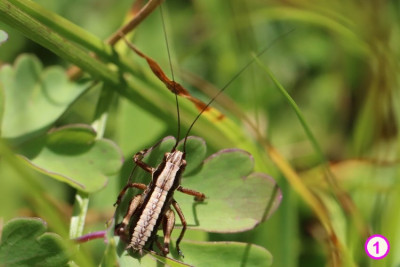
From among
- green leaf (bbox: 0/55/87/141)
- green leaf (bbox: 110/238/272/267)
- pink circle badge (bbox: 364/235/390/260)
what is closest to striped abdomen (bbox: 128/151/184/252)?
green leaf (bbox: 110/238/272/267)

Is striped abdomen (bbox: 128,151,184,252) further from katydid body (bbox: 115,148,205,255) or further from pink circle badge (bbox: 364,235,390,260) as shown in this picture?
pink circle badge (bbox: 364,235,390,260)

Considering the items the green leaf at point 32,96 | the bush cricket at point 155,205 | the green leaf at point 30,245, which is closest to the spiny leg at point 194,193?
the bush cricket at point 155,205

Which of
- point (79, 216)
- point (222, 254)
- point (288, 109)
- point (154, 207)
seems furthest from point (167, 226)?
point (288, 109)

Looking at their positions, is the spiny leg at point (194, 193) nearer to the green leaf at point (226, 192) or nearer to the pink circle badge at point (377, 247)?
the green leaf at point (226, 192)

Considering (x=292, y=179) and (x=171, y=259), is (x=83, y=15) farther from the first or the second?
(x=171, y=259)

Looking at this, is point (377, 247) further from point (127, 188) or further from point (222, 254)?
point (127, 188)

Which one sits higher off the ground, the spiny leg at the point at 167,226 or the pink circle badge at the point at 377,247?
the pink circle badge at the point at 377,247
